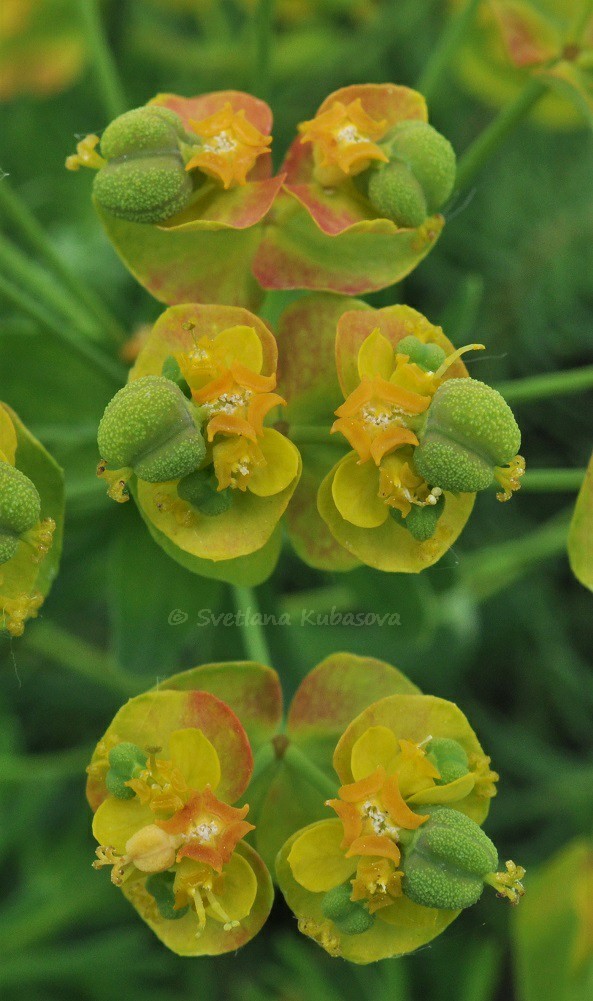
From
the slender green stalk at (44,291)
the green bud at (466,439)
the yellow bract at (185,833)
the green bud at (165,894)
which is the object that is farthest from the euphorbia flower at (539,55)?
the green bud at (165,894)

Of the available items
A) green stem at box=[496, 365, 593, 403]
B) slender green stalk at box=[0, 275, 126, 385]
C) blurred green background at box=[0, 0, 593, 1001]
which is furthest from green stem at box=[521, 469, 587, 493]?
slender green stalk at box=[0, 275, 126, 385]

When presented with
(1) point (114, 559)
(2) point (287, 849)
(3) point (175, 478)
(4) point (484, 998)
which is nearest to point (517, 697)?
(4) point (484, 998)

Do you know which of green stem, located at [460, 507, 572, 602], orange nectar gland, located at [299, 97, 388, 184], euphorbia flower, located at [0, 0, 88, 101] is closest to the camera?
orange nectar gland, located at [299, 97, 388, 184]

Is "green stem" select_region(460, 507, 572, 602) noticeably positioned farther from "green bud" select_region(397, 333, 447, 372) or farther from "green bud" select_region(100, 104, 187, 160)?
"green bud" select_region(100, 104, 187, 160)

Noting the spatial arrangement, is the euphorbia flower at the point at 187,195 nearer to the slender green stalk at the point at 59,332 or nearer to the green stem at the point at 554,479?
the slender green stalk at the point at 59,332

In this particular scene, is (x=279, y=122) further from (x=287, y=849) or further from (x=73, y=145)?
(x=287, y=849)
